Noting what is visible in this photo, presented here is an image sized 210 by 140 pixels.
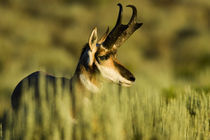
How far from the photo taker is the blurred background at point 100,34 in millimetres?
15977

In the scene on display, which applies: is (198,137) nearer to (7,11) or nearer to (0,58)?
(0,58)

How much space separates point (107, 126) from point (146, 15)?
24260mm

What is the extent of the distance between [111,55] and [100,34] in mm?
16321

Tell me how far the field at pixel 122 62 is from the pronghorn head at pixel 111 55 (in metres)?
0.19

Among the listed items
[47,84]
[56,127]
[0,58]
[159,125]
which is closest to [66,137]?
[56,127]

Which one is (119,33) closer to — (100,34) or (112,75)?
(112,75)

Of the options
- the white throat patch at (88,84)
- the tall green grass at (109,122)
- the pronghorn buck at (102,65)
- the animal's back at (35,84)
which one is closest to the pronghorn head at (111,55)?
the pronghorn buck at (102,65)

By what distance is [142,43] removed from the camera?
22.6 metres

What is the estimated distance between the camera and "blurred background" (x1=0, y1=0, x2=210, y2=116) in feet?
52.4

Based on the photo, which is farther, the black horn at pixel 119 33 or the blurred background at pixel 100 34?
the blurred background at pixel 100 34

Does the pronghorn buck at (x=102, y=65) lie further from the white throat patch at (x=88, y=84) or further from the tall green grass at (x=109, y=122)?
the tall green grass at (x=109, y=122)

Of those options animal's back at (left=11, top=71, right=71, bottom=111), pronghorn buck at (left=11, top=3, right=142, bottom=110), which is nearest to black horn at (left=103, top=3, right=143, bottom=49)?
pronghorn buck at (left=11, top=3, right=142, bottom=110)

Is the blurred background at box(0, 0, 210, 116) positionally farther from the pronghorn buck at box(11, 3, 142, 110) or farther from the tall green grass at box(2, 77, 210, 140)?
the tall green grass at box(2, 77, 210, 140)

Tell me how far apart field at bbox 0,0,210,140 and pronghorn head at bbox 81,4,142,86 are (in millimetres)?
193
